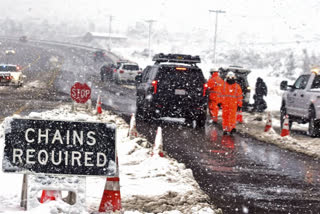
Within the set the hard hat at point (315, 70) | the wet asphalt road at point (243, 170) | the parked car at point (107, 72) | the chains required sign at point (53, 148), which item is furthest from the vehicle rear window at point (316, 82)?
the parked car at point (107, 72)

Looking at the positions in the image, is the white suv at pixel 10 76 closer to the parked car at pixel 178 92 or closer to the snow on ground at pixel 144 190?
the parked car at pixel 178 92

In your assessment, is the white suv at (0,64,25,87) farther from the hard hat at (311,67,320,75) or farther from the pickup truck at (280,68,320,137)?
the hard hat at (311,67,320,75)

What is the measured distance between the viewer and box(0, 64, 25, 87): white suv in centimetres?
3594

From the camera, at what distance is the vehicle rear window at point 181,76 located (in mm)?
18281

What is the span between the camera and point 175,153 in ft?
41.5

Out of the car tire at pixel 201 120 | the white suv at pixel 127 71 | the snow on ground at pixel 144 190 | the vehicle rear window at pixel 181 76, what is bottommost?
the white suv at pixel 127 71

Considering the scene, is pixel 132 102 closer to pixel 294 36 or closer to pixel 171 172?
pixel 171 172

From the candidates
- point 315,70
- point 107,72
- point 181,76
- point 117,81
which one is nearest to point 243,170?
point 181,76

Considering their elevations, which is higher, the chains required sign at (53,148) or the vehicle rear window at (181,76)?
the chains required sign at (53,148)

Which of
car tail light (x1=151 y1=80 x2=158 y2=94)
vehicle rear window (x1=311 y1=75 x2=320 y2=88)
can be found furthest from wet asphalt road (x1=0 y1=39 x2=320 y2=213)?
vehicle rear window (x1=311 y1=75 x2=320 y2=88)

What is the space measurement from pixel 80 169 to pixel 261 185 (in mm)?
4353

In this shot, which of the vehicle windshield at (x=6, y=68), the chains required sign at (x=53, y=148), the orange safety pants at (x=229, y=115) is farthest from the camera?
the vehicle windshield at (x=6, y=68)

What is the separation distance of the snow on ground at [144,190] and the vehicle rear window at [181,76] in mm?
7206

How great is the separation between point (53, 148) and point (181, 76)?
12.6 metres
